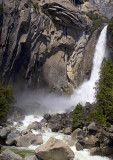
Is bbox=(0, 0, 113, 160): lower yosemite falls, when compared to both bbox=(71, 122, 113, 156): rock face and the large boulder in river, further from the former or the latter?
the large boulder in river

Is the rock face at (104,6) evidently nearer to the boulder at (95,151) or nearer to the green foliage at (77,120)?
the green foliage at (77,120)

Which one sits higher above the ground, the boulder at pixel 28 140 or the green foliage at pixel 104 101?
the green foliage at pixel 104 101

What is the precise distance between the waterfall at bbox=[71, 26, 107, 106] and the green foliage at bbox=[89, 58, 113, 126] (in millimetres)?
12695

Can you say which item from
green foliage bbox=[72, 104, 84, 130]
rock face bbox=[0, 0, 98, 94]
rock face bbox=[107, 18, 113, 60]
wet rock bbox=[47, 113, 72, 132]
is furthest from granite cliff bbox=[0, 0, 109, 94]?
green foliage bbox=[72, 104, 84, 130]

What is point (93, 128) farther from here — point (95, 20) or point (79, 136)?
point (95, 20)

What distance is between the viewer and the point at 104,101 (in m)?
23.4

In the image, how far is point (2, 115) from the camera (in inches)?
902

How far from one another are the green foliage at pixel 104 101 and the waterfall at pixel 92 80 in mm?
12695

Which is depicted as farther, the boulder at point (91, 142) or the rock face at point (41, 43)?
the rock face at point (41, 43)

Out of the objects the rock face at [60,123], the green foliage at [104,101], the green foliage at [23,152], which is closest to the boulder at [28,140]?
the green foliage at [23,152]

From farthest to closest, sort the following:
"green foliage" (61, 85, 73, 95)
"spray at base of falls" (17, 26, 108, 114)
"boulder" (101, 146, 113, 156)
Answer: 1. "green foliage" (61, 85, 73, 95)
2. "spray at base of falls" (17, 26, 108, 114)
3. "boulder" (101, 146, 113, 156)

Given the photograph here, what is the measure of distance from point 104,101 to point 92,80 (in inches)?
675

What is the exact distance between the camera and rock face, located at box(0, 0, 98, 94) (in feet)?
105

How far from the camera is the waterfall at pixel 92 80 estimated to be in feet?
130
